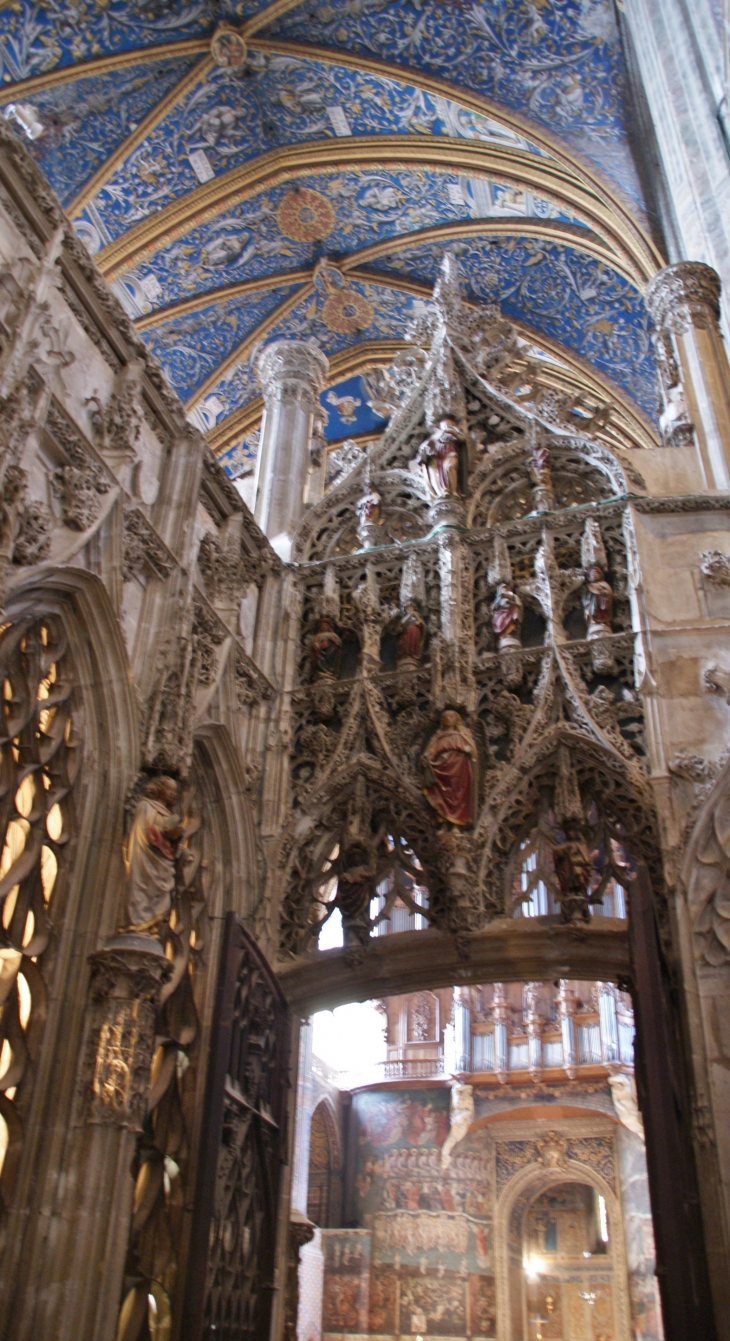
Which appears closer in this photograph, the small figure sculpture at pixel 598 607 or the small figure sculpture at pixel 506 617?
the small figure sculpture at pixel 598 607

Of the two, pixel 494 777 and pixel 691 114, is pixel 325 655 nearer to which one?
pixel 494 777

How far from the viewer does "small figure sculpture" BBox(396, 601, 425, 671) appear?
917cm

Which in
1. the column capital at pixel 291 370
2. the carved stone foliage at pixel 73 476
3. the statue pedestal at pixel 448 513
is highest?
the column capital at pixel 291 370

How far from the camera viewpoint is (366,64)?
13.5 metres

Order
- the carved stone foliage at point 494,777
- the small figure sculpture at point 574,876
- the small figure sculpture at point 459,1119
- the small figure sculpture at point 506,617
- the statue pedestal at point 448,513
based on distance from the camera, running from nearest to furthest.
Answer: the small figure sculpture at point 574,876
the carved stone foliage at point 494,777
the small figure sculpture at point 506,617
the statue pedestal at point 448,513
the small figure sculpture at point 459,1119

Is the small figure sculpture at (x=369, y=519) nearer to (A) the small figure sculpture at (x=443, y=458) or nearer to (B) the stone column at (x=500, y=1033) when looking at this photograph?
(A) the small figure sculpture at (x=443, y=458)

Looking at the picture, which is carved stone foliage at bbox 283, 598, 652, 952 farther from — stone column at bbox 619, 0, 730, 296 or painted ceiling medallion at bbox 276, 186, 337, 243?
painted ceiling medallion at bbox 276, 186, 337, 243

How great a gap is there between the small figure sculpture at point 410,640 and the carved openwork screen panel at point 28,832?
3.25 meters

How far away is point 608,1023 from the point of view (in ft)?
60.1

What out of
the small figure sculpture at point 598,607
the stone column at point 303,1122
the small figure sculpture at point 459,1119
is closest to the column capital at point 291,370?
the small figure sculpture at point 598,607

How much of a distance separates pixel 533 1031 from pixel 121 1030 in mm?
14114

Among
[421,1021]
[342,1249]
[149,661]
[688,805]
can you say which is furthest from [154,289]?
[342,1249]

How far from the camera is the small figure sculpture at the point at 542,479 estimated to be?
961cm

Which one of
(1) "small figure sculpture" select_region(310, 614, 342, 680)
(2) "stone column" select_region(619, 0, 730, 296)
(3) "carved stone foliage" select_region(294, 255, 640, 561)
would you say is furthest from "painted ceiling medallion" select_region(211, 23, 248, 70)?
(1) "small figure sculpture" select_region(310, 614, 342, 680)
